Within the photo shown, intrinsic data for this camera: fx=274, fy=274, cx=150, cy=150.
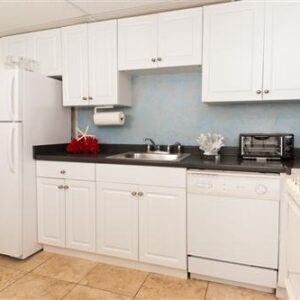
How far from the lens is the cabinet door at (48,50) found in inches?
105

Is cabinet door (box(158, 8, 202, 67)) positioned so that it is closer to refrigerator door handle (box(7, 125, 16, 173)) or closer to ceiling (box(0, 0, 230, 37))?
ceiling (box(0, 0, 230, 37))

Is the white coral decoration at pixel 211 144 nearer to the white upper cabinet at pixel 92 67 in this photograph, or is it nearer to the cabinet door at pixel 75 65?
the white upper cabinet at pixel 92 67

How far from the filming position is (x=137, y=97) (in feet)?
9.05

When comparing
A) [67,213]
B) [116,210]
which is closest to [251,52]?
[116,210]

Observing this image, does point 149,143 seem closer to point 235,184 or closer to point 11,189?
point 235,184

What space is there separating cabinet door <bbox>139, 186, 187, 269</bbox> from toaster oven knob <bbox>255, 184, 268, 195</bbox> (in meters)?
0.51

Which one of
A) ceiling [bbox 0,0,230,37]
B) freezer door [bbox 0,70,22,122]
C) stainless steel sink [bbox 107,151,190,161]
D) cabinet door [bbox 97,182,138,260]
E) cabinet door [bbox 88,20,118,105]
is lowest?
cabinet door [bbox 97,182,138,260]

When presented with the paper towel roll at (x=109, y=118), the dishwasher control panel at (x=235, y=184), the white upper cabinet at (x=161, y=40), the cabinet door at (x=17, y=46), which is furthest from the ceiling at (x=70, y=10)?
the dishwasher control panel at (x=235, y=184)

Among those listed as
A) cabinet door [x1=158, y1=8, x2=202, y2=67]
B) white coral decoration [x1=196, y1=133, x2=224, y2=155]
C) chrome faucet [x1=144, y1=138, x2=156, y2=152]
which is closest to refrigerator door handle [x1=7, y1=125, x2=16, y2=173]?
chrome faucet [x1=144, y1=138, x2=156, y2=152]

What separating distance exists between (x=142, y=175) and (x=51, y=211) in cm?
95

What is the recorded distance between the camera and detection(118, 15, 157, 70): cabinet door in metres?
2.36

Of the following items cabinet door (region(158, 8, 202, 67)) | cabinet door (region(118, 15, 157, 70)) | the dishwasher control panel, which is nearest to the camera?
the dishwasher control panel

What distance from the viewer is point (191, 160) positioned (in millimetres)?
2115

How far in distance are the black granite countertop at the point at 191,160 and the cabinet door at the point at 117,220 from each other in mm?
232
